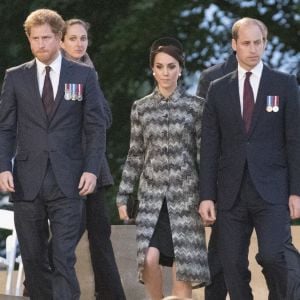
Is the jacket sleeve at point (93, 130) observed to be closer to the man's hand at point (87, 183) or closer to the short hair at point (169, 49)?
the man's hand at point (87, 183)

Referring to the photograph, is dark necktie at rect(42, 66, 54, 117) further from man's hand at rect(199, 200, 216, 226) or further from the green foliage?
the green foliage

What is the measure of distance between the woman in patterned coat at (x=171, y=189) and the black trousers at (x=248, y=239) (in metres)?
0.28

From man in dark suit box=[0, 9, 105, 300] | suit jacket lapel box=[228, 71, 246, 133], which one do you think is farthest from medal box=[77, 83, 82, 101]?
suit jacket lapel box=[228, 71, 246, 133]

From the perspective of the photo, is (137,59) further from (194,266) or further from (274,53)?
(194,266)

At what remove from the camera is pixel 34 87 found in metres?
9.12

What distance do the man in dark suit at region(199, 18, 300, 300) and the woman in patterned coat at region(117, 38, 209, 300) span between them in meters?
0.26

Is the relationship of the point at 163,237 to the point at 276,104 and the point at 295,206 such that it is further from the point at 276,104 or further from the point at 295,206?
the point at 276,104

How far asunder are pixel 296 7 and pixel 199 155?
8131 millimetres

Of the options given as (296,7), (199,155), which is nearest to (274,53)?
(296,7)

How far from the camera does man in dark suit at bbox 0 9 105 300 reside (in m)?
9.00

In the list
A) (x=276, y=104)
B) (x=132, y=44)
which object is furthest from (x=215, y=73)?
(x=132, y=44)

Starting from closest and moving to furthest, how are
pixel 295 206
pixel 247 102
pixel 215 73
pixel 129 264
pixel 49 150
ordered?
pixel 295 206 < pixel 247 102 < pixel 49 150 < pixel 215 73 < pixel 129 264

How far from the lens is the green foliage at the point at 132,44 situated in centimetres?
1723

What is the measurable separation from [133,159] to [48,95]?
62 centimetres
